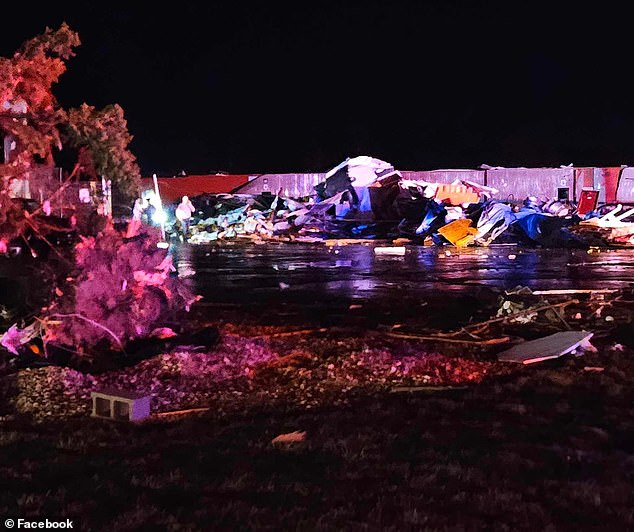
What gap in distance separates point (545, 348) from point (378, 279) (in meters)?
7.77

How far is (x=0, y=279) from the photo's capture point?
356 inches

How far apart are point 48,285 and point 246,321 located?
277 centimetres

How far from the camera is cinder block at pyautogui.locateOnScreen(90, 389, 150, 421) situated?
5523 mm

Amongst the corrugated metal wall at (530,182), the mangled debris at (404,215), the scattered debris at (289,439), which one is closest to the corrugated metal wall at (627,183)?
the corrugated metal wall at (530,182)

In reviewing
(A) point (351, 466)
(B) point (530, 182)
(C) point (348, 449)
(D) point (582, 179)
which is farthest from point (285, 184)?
(A) point (351, 466)

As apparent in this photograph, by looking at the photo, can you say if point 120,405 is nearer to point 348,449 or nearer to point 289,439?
point 289,439

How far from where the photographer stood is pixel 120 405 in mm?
5621

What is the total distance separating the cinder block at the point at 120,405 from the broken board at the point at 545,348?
351 centimetres

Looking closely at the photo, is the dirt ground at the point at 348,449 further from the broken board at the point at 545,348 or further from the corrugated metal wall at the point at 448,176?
the corrugated metal wall at the point at 448,176

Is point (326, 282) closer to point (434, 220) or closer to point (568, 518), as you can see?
point (568, 518)

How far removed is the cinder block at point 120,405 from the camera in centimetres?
552

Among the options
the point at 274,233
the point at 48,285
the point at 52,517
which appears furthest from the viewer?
the point at 274,233

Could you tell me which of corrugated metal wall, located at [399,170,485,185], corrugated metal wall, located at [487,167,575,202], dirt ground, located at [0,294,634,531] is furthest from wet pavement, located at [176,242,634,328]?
corrugated metal wall, located at [399,170,485,185]

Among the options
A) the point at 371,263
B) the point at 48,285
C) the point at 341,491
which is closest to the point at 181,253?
the point at 371,263
